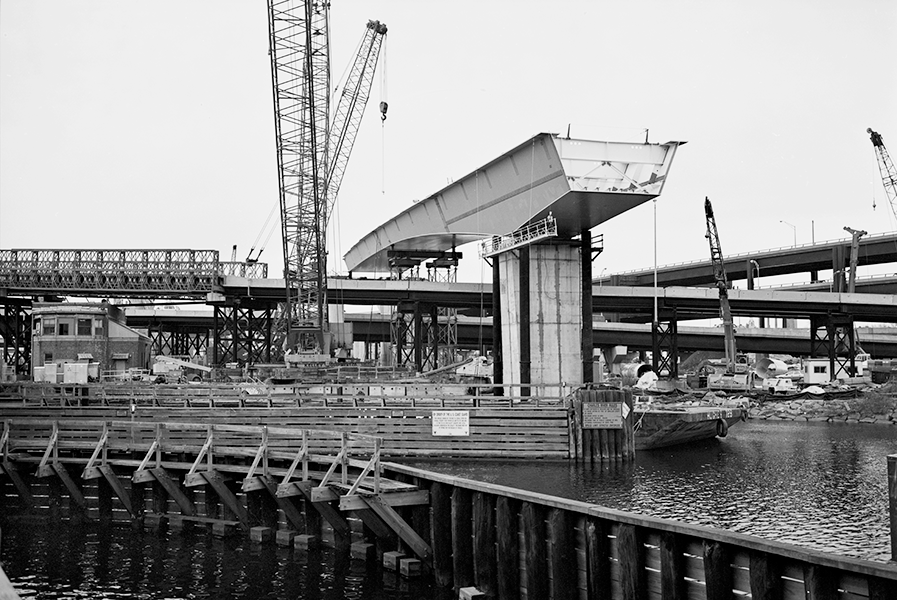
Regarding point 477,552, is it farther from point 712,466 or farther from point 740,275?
point 740,275

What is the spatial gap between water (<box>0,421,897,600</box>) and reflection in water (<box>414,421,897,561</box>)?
0.05 metres

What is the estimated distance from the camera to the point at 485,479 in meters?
29.9

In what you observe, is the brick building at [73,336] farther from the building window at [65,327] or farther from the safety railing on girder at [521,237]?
the safety railing on girder at [521,237]

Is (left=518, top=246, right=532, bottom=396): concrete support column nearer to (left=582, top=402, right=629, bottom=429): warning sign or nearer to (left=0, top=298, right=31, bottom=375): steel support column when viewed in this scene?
(left=582, top=402, right=629, bottom=429): warning sign

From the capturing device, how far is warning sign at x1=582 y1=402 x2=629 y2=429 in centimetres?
3559

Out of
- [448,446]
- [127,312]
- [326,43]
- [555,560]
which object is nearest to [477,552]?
[555,560]

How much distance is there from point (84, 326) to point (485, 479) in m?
43.1

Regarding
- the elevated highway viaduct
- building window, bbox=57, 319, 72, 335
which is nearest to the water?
building window, bbox=57, 319, 72, 335

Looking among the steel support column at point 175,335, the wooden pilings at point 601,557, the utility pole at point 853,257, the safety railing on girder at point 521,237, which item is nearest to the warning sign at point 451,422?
the wooden pilings at point 601,557

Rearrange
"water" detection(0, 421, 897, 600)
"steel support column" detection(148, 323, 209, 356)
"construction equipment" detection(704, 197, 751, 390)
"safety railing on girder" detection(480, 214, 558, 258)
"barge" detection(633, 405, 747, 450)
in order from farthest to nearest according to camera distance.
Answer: "steel support column" detection(148, 323, 209, 356)
"construction equipment" detection(704, 197, 751, 390)
"safety railing on girder" detection(480, 214, 558, 258)
"barge" detection(633, 405, 747, 450)
"water" detection(0, 421, 897, 600)

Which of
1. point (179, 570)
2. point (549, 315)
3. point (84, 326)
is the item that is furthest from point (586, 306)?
point (84, 326)

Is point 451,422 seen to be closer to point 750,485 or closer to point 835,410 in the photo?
point 750,485

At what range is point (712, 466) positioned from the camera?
3547 centimetres

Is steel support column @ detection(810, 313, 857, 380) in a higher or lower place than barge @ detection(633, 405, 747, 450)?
higher
